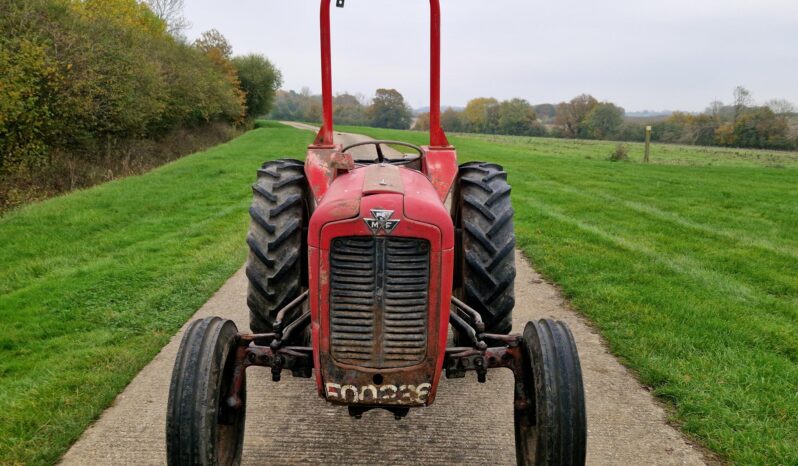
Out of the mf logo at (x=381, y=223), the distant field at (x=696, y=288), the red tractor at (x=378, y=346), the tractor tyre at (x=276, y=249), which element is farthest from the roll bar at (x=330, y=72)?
the distant field at (x=696, y=288)

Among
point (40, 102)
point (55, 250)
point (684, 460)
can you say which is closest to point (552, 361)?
point (684, 460)

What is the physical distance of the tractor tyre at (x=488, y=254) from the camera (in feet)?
11.2

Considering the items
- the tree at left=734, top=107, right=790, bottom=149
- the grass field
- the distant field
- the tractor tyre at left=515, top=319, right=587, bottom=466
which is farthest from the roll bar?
the tree at left=734, top=107, right=790, bottom=149

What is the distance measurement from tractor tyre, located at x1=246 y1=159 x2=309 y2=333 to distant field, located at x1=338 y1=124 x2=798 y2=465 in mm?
2381

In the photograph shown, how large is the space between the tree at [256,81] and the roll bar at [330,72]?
52927 mm

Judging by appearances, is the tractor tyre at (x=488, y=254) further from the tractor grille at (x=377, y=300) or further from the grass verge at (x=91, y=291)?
the grass verge at (x=91, y=291)

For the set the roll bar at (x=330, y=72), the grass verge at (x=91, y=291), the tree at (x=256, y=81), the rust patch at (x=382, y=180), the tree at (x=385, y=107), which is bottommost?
the grass verge at (x=91, y=291)

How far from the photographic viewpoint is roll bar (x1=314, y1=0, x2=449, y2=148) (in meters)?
3.70

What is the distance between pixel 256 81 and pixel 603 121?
105 ft

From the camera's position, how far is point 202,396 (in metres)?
2.35

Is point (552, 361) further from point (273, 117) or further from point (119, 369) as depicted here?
point (273, 117)

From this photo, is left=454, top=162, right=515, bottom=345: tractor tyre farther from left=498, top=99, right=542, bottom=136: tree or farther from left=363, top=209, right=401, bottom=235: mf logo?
left=498, top=99, right=542, bottom=136: tree

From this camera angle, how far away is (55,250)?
7367mm

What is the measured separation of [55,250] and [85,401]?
4.68 meters
